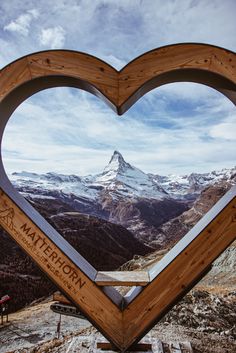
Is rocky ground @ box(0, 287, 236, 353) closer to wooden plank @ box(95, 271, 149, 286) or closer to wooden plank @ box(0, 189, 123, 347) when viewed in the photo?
wooden plank @ box(0, 189, 123, 347)

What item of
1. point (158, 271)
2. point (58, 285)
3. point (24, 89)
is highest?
point (24, 89)

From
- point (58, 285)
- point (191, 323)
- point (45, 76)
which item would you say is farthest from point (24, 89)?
point (191, 323)

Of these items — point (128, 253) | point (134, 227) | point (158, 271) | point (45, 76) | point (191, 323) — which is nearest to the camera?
point (45, 76)

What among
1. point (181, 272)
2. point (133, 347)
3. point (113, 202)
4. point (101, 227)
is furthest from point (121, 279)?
point (113, 202)

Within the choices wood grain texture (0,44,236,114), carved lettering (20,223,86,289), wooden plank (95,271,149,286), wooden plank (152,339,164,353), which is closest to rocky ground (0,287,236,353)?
wooden plank (152,339,164,353)

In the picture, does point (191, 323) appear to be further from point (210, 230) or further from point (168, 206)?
point (168, 206)

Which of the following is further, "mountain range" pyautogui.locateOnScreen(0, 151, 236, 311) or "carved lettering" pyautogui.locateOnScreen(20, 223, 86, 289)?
"mountain range" pyautogui.locateOnScreen(0, 151, 236, 311)
